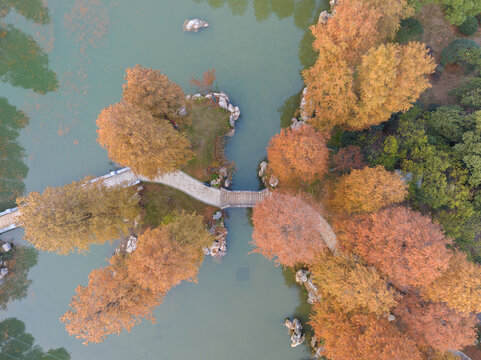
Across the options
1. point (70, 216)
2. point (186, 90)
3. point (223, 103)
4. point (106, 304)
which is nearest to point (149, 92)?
point (186, 90)

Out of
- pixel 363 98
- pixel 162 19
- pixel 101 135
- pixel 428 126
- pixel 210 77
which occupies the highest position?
pixel 162 19

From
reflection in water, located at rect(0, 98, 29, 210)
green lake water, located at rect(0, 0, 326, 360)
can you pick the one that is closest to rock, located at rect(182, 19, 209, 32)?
green lake water, located at rect(0, 0, 326, 360)

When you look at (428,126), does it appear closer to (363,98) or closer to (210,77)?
(363,98)

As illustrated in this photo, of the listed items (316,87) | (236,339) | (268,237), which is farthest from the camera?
(236,339)

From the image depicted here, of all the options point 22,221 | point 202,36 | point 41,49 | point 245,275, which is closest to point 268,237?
point 245,275

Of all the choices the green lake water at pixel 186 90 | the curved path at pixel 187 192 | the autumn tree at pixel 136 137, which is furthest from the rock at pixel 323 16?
the autumn tree at pixel 136 137

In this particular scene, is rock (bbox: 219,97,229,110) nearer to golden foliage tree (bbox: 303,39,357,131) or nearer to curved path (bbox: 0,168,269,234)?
curved path (bbox: 0,168,269,234)

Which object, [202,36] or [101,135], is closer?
[101,135]
